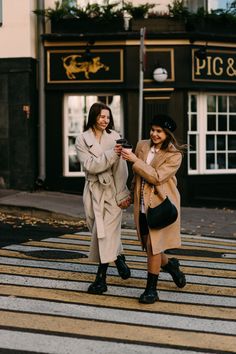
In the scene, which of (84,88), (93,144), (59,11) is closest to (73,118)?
(84,88)

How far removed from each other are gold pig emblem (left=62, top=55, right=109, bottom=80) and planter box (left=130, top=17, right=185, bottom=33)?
3.88 feet

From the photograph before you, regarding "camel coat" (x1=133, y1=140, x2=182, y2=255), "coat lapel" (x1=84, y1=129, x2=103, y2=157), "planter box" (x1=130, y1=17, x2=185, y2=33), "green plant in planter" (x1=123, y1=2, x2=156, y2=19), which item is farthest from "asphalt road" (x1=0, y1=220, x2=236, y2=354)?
"green plant in planter" (x1=123, y1=2, x2=156, y2=19)

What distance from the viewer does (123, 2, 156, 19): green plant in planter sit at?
15.5 m

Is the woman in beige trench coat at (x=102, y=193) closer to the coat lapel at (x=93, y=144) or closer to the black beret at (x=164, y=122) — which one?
the coat lapel at (x=93, y=144)

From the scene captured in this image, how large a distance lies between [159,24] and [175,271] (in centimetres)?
1018

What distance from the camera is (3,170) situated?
1580cm

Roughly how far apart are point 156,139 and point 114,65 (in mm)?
9705

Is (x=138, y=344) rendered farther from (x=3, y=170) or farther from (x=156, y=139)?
(x=3, y=170)

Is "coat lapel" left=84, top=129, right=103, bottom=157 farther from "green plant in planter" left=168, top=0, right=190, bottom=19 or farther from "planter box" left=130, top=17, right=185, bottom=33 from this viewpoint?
"green plant in planter" left=168, top=0, right=190, bottom=19

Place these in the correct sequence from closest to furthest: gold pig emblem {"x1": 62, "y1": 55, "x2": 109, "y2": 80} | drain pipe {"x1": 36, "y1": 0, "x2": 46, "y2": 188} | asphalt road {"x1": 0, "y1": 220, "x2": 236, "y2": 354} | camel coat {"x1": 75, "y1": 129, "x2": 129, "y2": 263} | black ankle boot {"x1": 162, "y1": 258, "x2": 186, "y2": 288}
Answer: asphalt road {"x1": 0, "y1": 220, "x2": 236, "y2": 354} < camel coat {"x1": 75, "y1": 129, "x2": 129, "y2": 263} < black ankle boot {"x1": 162, "y1": 258, "x2": 186, "y2": 288} < gold pig emblem {"x1": 62, "y1": 55, "x2": 109, "y2": 80} < drain pipe {"x1": 36, "y1": 0, "x2": 46, "y2": 188}

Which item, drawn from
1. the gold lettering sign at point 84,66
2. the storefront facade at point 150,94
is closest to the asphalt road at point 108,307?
the storefront facade at point 150,94

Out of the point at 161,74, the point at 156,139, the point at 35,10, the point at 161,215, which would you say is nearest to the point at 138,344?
the point at 161,215

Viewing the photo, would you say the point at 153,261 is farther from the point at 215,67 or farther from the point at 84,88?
the point at 215,67

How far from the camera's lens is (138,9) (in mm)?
15477
